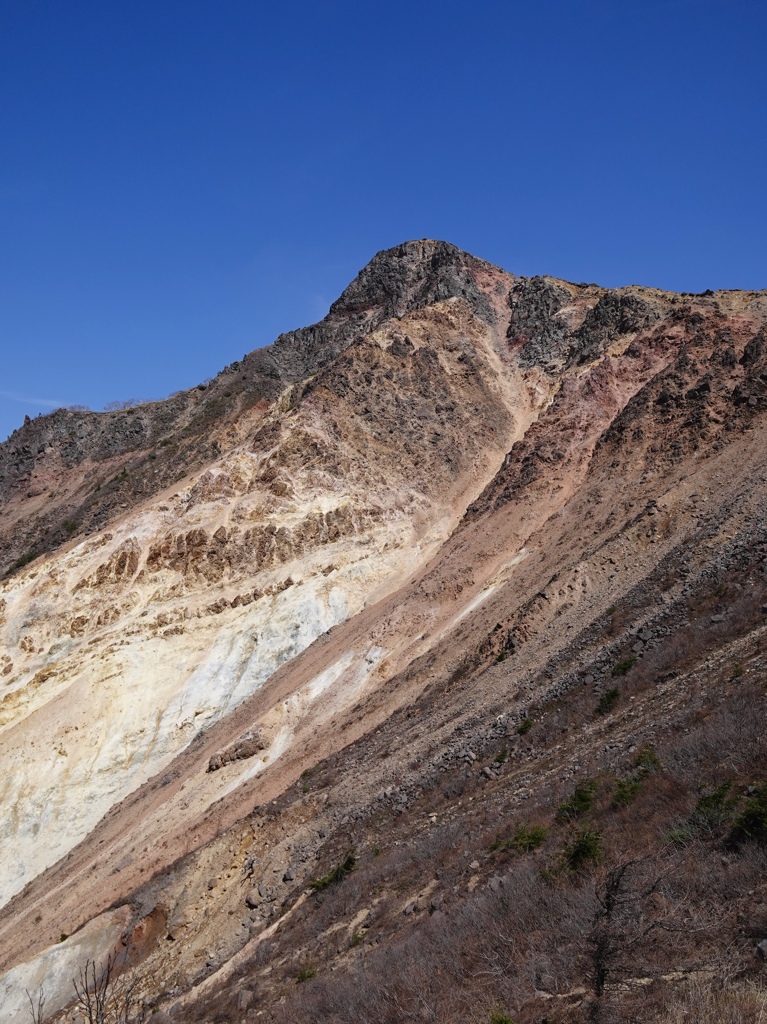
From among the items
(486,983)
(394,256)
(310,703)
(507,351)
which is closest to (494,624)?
(310,703)

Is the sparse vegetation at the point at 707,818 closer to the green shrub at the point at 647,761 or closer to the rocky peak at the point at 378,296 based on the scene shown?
the green shrub at the point at 647,761

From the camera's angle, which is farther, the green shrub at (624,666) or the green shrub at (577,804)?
the green shrub at (624,666)

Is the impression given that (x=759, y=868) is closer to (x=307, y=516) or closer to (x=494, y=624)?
(x=494, y=624)

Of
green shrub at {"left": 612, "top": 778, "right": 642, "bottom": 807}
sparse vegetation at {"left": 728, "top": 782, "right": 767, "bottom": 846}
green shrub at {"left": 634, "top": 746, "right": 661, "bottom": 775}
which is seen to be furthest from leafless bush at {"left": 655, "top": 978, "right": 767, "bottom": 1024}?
green shrub at {"left": 634, "top": 746, "right": 661, "bottom": 775}

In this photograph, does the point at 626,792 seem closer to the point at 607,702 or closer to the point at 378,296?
the point at 607,702

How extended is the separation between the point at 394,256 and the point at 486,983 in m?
68.0

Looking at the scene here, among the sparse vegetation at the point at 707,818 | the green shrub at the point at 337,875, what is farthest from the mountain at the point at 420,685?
the green shrub at the point at 337,875

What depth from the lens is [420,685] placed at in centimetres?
2253

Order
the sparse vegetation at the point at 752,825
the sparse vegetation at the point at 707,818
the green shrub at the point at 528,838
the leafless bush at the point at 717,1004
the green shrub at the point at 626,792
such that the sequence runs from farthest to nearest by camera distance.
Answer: the green shrub at the point at 528,838
the green shrub at the point at 626,792
the sparse vegetation at the point at 707,818
the sparse vegetation at the point at 752,825
the leafless bush at the point at 717,1004

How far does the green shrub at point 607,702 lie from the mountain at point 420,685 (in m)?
0.06

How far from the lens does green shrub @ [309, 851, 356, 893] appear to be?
13.4 m

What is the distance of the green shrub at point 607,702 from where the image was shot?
46.8 ft

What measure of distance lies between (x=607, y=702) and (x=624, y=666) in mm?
1218

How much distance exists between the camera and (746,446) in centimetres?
2478
